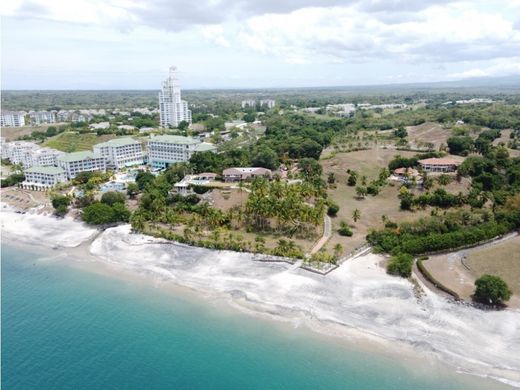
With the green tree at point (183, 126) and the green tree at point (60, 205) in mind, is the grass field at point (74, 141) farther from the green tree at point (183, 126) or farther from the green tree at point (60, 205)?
the green tree at point (60, 205)

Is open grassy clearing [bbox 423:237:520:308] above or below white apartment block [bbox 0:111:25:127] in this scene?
below

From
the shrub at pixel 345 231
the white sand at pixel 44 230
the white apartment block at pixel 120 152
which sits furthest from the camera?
the white apartment block at pixel 120 152

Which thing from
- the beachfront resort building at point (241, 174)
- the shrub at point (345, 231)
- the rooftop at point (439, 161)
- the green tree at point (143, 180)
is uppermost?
the rooftop at point (439, 161)

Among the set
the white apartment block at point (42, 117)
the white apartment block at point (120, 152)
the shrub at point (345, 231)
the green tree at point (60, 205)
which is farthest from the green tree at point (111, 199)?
the white apartment block at point (42, 117)

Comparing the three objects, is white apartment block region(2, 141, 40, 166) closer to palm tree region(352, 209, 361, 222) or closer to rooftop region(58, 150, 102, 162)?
rooftop region(58, 150, 102, 162)

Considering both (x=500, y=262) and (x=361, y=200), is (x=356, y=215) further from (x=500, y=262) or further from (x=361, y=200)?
(x=500, y=262)

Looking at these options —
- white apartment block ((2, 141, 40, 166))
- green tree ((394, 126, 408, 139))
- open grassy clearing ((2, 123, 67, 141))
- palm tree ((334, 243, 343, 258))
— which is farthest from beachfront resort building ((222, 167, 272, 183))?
open grassy clearing ((2, 123, 67, 141))

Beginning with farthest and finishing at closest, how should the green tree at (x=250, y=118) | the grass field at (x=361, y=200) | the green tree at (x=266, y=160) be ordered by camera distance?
the green tree at (x=250, y=118), the green tree at (x=266, y=160), the grass field at (x=361, y=200)

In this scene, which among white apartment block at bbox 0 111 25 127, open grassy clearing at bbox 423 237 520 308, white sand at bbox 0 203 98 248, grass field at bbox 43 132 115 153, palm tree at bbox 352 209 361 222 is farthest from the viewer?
white apartment block at bbox 0 111 25 127
